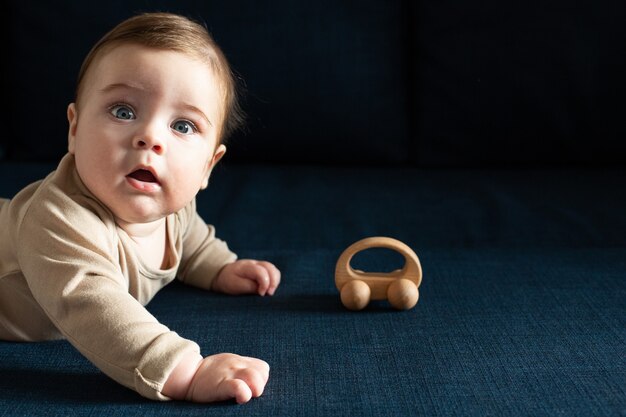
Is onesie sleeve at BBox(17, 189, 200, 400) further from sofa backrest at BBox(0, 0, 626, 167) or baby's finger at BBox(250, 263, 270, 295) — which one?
sofa backrest at BBox(0, 0, 626, 167)

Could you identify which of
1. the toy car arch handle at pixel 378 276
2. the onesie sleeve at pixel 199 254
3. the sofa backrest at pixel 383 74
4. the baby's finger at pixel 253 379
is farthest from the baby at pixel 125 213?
the sofa backrest at pixel 383 74

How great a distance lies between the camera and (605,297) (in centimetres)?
124

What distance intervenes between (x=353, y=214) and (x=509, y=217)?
0.29 meters

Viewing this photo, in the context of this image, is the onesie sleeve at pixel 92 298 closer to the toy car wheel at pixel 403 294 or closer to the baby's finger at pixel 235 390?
the baby's finger at pixel 235 390

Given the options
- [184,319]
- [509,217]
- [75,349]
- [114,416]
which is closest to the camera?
[114,416]

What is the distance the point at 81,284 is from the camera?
995 millimetres

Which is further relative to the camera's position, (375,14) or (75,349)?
(375,14)

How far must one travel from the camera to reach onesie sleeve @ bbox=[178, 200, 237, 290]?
1.31 m

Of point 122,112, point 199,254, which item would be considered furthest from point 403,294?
point 122,112

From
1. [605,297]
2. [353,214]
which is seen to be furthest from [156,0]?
[605,297]

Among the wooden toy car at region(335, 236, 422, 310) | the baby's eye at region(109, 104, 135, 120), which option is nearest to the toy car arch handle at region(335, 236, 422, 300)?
the wooden toy car at region(335, 236, 422, 310)

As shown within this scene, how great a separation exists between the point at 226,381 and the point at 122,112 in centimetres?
36

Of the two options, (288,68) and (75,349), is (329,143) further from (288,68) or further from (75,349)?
(75,349)

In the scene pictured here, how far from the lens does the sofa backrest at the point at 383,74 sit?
1.87 metres
